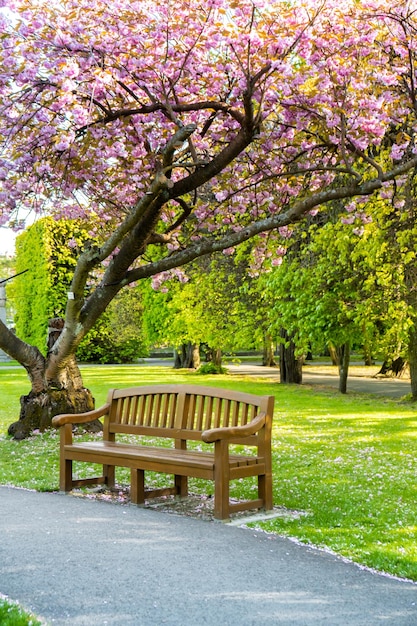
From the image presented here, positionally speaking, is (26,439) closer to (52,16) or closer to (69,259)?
(52,16)

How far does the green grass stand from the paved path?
0.45 m

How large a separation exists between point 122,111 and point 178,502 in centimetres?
430

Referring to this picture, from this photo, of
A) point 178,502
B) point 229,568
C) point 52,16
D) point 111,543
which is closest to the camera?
point 229,568

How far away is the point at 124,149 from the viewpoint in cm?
1023

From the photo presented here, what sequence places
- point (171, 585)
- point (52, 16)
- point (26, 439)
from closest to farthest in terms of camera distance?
1. point (171, 585)
2. point (52, 16)
3. point (26, 439)

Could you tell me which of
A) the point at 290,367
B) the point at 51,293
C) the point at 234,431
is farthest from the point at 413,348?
the point at 51,293

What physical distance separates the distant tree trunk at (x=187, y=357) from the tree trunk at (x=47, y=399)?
2509cm

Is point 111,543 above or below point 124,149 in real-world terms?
below

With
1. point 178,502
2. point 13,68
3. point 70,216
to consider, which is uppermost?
point 13,68

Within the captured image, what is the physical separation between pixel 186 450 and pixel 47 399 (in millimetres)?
4900

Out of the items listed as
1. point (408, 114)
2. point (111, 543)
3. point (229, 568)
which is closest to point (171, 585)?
point (229, 568)

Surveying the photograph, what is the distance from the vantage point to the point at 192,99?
10109mm

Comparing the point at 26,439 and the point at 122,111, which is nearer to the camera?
the point at 122,111

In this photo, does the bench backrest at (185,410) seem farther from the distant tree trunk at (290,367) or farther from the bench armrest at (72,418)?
the distant tree trunk at (290,367)
